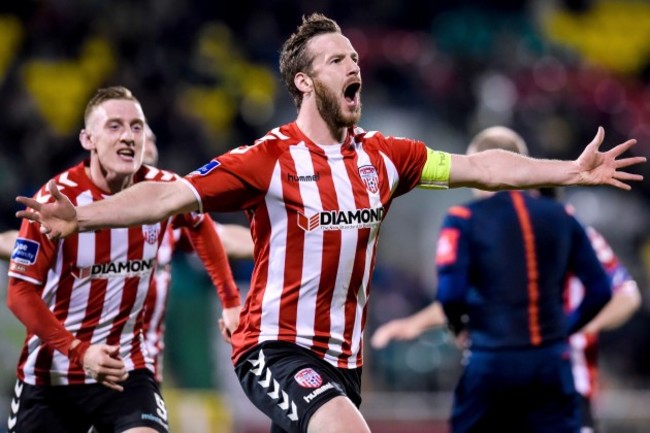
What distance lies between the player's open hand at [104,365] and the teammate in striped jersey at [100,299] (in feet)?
1.18

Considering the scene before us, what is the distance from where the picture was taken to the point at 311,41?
4902 millimetres

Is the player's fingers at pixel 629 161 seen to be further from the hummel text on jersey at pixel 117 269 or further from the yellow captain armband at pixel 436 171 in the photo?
the hummel text on jersey at pixel 117 269

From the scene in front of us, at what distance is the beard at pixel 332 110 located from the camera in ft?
15.6

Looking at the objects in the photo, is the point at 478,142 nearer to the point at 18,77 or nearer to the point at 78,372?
the point at 78,372

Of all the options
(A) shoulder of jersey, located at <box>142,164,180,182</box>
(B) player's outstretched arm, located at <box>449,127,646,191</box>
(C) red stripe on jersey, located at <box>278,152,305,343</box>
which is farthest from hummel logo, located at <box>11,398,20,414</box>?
(B) player's outstretched arm, located at <box>449,127,646,191</box>

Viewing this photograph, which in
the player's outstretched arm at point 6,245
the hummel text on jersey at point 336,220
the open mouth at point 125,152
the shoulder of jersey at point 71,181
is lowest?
the hummel text on jersey at point 336,220

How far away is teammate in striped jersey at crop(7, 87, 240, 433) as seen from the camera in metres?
5.40

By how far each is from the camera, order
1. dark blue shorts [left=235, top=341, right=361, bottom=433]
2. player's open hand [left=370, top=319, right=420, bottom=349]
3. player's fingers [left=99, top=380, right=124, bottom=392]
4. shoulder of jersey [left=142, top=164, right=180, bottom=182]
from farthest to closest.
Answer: player's open hand [left=370, top=319, right=420, bottom=349] < shoulder of jersey [left=142, top=164, right=180, bottom=182] < player's fingers [left=99, top=380, right=124, bottom=392] < dark blue shorts [left=235, top=341, right=361, bottom=433]

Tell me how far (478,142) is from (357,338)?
1905 mm

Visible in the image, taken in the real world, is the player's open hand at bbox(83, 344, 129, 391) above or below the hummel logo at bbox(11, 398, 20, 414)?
above

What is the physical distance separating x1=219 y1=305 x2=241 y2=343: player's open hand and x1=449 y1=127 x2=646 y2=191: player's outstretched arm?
1.32m

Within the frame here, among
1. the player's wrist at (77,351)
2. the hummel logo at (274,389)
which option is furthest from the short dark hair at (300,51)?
the player's wrist at (77,351)

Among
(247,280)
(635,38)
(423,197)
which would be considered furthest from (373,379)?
(635,38)

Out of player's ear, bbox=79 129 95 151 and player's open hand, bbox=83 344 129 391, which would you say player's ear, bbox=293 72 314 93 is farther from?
player's open hand, bbox=83 344 129 391
